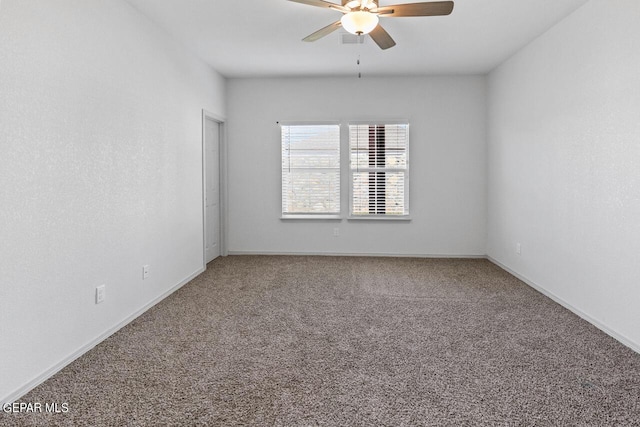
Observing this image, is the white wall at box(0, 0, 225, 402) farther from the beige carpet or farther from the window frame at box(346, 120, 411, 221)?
Answer: the window frame at box(346, 120, 411, 221)

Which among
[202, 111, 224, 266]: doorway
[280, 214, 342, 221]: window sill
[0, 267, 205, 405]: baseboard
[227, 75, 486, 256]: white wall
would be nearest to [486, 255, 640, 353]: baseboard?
[227, 75, 486, 256]: white wall

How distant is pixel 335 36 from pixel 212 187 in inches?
104

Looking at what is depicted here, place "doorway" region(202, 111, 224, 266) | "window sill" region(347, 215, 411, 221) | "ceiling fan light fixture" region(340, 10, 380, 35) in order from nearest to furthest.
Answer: "ceiling fan light fixture" region(340, 10, 380, 35) < "doorway" region(202, 111, 224, 266) < "window sill" region(347, 215, 411, 221)

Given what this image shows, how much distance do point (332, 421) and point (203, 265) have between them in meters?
3.43

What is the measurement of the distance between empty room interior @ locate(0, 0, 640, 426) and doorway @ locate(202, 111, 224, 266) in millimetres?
53

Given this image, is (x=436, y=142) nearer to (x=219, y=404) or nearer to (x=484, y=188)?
(x=484, y=188)

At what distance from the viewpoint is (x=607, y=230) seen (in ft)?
9.74

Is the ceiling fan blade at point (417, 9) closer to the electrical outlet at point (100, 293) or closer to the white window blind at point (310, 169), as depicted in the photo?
the electrical outlet at point (100, 293)

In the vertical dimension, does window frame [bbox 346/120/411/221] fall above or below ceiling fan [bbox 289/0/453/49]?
below

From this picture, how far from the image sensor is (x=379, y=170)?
18.7 ft

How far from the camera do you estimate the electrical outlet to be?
9.11 ft

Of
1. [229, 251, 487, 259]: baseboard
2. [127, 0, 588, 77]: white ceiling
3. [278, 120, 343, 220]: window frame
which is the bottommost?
[229, 251, 487, 259]: baseboard

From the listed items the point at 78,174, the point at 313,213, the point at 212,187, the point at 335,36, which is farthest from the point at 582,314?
the point at 212,187

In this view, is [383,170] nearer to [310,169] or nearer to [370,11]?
[310,169]
